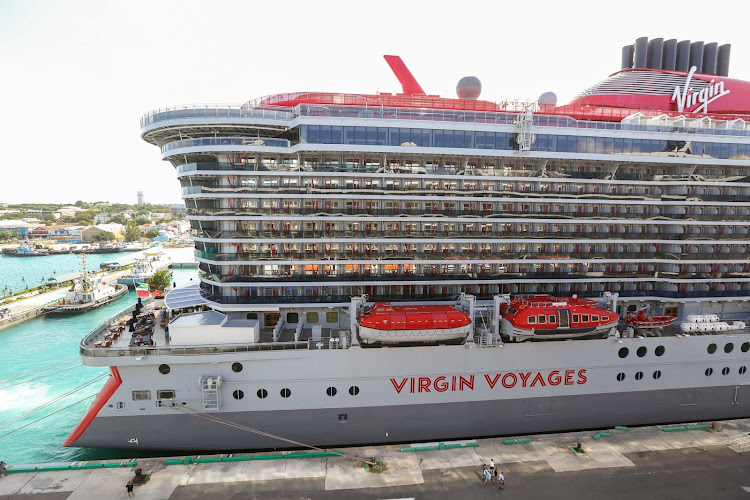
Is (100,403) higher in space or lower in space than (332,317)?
lower

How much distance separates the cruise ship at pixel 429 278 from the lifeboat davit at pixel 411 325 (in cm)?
9

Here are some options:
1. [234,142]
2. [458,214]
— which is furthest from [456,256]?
[234,142]

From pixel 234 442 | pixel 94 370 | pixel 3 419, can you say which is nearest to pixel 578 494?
pixel 234 442

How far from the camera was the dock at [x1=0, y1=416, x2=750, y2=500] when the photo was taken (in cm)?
1334

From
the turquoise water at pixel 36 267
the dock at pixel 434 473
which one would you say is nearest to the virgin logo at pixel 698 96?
the dock at pixel 434 473

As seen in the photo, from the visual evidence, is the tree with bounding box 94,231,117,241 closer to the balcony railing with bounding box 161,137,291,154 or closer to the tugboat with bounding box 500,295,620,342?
the balcony railing with bounding box 161,137,291,154

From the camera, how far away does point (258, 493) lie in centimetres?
1316

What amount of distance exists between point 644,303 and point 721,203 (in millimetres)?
6243

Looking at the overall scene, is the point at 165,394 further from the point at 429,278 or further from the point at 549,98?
the point at 549,98

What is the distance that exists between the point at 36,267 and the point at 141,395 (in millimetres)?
83250

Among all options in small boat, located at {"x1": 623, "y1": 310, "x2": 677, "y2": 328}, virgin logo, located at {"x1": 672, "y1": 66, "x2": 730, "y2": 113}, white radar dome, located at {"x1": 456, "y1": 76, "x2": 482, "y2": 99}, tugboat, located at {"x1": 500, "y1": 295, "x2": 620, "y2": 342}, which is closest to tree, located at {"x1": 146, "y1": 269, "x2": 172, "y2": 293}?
white radar dome, located at {"x1": 456, "y1": 76, "x2": 482, "y2": 99}

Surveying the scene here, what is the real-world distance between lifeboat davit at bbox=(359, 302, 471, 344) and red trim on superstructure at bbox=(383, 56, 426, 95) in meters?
13.4

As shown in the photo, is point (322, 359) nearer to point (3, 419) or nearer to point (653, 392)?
point (653, 392)

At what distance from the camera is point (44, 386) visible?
23953 mm
